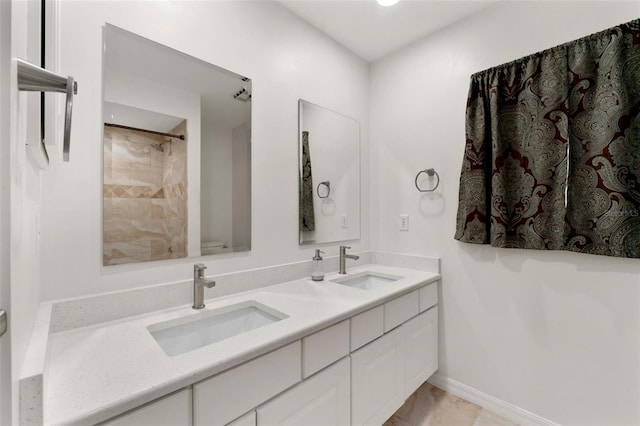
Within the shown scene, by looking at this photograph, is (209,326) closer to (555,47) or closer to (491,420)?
(491,420)

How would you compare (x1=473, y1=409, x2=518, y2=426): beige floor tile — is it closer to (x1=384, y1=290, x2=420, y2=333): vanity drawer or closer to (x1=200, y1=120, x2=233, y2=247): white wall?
(x1=384, y1=290, x2=420, y2=333): vanity drawer

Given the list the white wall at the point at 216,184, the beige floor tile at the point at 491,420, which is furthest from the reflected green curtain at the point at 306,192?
the beige floor tile at the point at 491,420

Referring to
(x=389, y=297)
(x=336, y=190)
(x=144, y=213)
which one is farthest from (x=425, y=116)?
(x=144, y=213)

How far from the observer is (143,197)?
1263mm

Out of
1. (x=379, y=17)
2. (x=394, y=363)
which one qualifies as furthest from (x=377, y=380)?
(x=379, y=17)

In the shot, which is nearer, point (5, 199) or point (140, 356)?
point (5, 199)

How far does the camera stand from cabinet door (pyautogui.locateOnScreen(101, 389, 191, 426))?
0.73 m

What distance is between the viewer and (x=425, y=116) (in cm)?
213

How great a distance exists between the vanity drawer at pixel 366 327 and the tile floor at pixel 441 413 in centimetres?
69

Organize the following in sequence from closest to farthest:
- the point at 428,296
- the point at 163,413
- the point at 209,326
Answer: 1. the point at 163,413
2. the point at 209,326
3. the point at 428,296

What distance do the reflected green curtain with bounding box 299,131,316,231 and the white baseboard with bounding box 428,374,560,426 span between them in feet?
4.59

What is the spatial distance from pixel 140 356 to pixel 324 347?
66 centimetres

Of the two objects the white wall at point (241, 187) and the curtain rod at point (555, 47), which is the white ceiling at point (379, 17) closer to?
the curtain rod at point (555, 47)

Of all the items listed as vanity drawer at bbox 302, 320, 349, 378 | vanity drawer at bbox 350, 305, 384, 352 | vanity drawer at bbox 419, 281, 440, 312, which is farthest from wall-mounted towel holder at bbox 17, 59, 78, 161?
vanity drawer at bbox 419, 281, 440, 312
